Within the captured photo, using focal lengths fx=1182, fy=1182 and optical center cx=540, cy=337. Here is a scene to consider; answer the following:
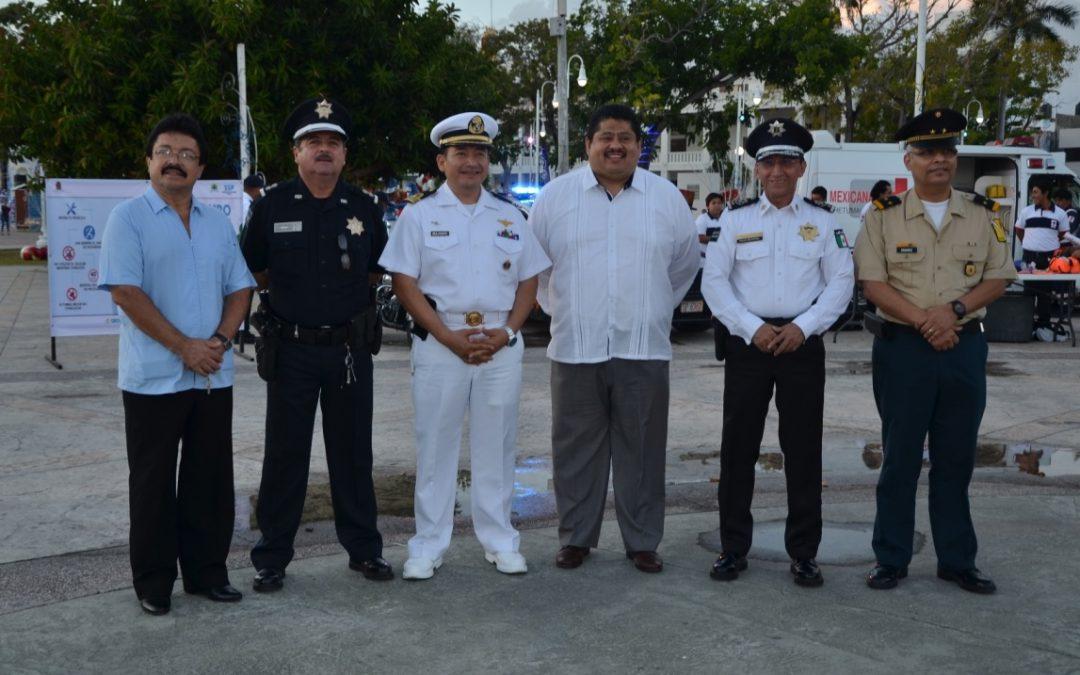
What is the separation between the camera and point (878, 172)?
17.9 metres

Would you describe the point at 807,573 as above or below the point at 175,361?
below

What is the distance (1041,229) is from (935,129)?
13.9m

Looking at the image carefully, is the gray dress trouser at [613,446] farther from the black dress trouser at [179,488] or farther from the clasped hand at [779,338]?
the black dress trouser at [179,488]

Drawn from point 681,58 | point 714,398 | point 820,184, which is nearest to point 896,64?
point 681,58

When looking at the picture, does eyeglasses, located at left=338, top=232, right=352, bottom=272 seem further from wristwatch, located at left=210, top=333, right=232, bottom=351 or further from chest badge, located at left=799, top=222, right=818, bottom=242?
chest badge, located at left=799, top=222, right=818, bottom=242

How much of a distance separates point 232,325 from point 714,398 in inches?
235

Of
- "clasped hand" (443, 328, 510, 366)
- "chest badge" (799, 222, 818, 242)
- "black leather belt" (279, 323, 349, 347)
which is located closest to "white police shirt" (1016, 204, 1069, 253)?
"chest badge" (799, 222, 818, 242)

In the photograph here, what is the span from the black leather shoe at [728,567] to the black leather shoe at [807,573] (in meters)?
0.24

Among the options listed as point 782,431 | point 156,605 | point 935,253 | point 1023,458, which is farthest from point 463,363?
point 1023,458

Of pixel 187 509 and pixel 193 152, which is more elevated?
pixel 193 152

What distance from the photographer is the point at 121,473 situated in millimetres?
7176

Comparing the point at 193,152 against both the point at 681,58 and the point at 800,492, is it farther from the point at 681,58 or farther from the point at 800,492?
the point at 681,58

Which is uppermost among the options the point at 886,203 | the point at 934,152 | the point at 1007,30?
the point at 1007,30

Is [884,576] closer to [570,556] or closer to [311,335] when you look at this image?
[570,556]
